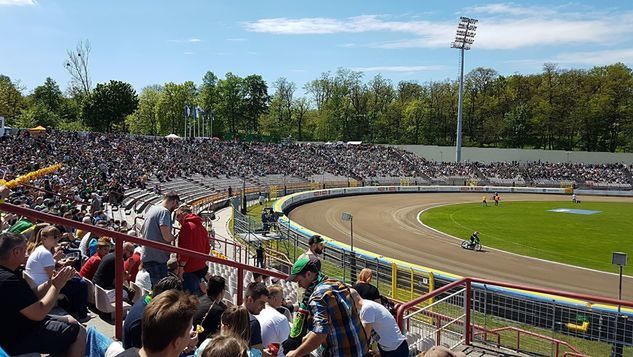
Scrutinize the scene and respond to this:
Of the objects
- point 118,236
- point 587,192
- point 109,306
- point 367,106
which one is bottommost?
point 587,192

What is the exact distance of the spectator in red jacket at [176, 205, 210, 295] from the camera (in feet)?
24.8

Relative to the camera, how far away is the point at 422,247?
32844mm

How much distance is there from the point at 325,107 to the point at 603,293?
337 feet

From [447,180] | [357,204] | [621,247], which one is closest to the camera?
[621,247]

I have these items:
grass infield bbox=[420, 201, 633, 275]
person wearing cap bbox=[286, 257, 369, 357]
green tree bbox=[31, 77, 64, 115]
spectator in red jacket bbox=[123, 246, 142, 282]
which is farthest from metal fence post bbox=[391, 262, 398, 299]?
green tree bbox=[31, 77, 64, 115]

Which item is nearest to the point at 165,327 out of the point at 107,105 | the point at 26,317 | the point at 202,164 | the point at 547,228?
the point at 26,317

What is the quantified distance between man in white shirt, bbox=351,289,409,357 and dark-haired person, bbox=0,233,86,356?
2.63m

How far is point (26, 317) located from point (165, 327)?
166 cm

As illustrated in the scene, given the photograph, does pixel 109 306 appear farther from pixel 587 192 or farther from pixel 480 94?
pixel 480 94

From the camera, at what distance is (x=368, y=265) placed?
2014cm

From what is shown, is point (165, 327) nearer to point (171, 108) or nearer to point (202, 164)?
point (202, 164)

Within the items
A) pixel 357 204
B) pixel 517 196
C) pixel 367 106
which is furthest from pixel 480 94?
pixel 357 204

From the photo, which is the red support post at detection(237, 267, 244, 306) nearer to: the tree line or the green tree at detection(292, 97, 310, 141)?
the tree line

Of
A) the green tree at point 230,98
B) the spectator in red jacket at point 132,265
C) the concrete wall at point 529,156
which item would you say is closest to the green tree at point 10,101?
the green tree at point 230,98
